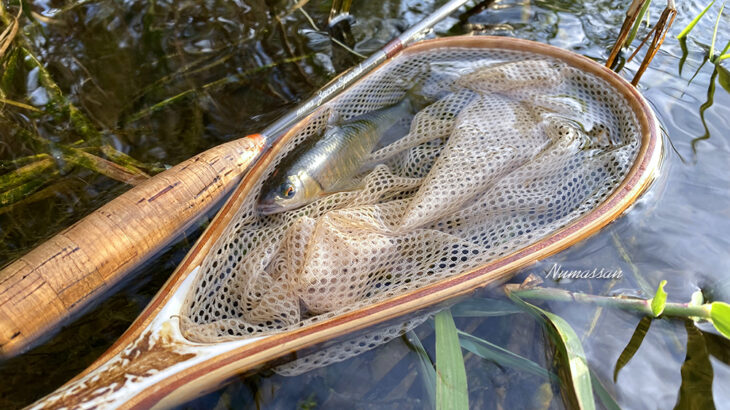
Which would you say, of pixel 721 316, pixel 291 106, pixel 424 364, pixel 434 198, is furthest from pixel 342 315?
pixel 291 106

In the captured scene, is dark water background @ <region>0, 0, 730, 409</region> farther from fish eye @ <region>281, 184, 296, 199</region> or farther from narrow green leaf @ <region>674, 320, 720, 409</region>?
fish eye @ <region>281, 184, 296, 199</region>

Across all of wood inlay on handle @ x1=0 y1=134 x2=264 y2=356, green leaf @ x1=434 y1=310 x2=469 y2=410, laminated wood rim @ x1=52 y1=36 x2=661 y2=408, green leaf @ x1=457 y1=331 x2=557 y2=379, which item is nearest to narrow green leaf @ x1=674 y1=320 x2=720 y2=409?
green leaf @ x1=457 y1=331 x2=557 y2=379

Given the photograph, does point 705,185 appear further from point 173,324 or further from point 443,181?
point 173,324

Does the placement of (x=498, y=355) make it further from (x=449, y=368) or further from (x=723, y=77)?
(x=723, y=77)

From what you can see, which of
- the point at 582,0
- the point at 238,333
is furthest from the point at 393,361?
the point at 582,0

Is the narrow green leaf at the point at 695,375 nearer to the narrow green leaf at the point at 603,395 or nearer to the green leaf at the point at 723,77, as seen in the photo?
the narrow green leaf at the point at 603,395

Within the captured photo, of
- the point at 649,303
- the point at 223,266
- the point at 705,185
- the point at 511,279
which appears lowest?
the point at 705,185
